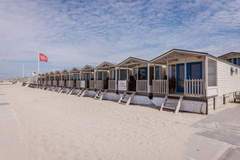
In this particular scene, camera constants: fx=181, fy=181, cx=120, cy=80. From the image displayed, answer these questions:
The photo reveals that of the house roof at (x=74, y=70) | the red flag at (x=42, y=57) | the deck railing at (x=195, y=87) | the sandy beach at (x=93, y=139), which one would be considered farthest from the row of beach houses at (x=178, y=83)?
the red flag at (x=42, y=57)

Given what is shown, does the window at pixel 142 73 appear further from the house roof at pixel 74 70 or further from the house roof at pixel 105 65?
the house roof at pixel 74 70

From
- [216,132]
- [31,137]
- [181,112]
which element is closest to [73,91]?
[181,112]

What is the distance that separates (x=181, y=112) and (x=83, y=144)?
671 cm

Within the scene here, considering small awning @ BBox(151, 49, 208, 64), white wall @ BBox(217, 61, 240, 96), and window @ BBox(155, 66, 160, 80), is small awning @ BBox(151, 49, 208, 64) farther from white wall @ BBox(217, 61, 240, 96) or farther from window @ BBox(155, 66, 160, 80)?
window @ BBox(155, 66, 160, 80)

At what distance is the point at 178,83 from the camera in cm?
1321

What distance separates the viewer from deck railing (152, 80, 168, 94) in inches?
458

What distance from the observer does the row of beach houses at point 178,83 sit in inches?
396

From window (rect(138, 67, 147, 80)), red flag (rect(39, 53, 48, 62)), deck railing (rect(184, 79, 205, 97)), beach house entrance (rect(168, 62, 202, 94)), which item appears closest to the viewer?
deck railing (rect(184, 79, 205, 97))

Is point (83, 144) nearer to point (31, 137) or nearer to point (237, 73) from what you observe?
point (31, 137)

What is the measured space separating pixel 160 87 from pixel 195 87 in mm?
2319

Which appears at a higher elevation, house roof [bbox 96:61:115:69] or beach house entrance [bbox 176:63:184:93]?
house roof [bbox 96:61:115:69]

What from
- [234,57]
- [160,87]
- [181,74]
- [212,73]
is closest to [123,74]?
[181,74]

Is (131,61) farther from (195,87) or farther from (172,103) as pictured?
(195,87)

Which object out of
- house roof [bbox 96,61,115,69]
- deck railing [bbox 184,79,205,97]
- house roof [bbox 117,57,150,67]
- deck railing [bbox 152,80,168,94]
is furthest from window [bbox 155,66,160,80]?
deck railing [bbox 184,79,205,97]
